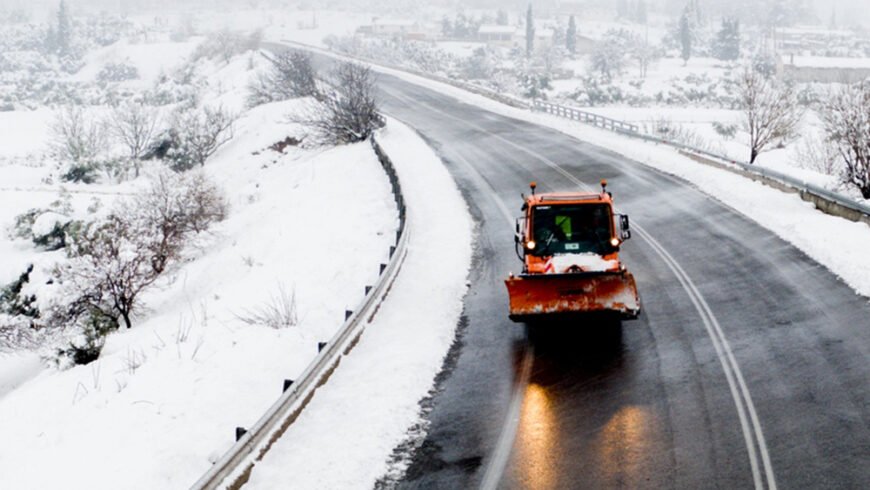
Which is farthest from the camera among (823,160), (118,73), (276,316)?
(118,73)

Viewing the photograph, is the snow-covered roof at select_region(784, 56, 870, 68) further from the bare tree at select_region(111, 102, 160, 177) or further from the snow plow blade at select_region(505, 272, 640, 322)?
the snow plow blade at select_region(505, 272, 640, 322)

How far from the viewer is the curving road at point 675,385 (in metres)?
9.93

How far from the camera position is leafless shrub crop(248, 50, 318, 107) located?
209 feet

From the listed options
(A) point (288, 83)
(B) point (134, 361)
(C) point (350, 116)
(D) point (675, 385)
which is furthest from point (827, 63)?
(B) point (134, 361)

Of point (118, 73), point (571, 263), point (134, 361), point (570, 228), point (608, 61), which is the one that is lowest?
point (134, 361)

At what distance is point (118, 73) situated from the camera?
149 meters

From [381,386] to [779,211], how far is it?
1661 centimetres

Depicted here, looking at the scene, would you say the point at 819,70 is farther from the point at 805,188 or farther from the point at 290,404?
the point at 290,404

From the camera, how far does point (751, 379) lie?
12406 millimetres

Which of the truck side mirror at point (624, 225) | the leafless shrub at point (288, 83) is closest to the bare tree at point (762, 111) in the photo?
the leafless shrub at point (288, 83)

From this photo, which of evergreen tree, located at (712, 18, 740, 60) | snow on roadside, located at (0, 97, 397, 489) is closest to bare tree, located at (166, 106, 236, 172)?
snow on roadside, located at (0, 97, 397, 489)

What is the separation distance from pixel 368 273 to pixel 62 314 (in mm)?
11721

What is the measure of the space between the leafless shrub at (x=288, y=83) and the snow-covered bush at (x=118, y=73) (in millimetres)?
87264

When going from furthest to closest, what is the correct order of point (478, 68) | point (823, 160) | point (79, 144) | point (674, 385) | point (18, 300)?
point (478, 68) → point (79, 144) → point (823, 160) → point (18, 300) → point (674, 385)
